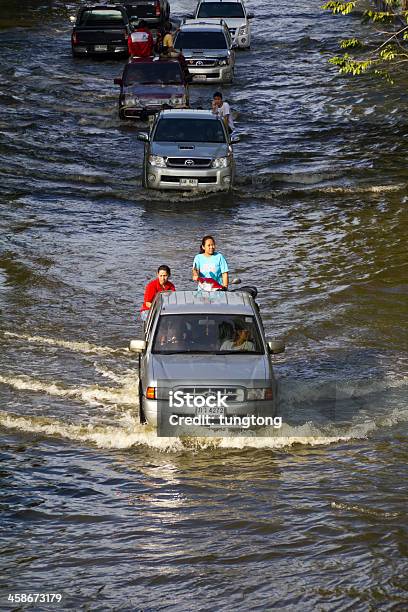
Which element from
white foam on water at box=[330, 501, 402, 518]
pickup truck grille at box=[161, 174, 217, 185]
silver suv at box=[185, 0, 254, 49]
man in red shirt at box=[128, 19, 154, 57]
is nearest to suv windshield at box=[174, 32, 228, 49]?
man in red shirt at box=[128, 19, 154, 57]

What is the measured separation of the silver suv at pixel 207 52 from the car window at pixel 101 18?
123 inches

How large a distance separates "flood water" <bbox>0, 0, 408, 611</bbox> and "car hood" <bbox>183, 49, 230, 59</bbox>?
1831 mm

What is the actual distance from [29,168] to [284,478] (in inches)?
751

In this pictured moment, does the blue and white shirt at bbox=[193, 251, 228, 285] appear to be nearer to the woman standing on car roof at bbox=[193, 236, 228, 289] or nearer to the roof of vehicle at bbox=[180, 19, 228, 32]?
the woman standing on car roof at bbox=[193, 236, 228, 289]

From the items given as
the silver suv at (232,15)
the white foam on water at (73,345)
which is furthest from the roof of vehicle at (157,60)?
the white foam on water at (73,345)

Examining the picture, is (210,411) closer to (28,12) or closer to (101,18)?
(101,18)

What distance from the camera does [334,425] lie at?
1397 centimetres

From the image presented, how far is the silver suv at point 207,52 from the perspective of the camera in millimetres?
39500

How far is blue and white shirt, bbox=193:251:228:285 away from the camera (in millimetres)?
15578

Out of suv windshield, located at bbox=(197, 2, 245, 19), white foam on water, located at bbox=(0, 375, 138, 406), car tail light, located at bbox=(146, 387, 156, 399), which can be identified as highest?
suv windshield, located at bbox=(197, 2, 245, 19)

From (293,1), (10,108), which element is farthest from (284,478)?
(293,1)

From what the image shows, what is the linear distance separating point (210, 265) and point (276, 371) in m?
1.68

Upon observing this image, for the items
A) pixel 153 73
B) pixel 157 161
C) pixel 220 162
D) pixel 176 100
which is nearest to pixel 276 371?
pixel 220 162

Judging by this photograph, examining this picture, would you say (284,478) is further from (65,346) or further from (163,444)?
(65,346)
